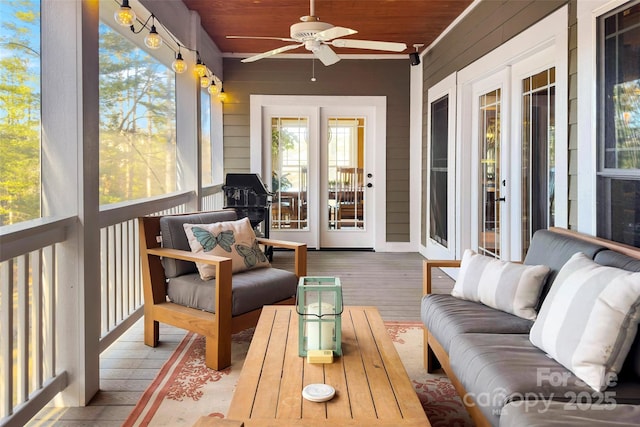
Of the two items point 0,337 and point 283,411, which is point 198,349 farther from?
point 283,411

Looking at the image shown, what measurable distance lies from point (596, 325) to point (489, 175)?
3059 mm

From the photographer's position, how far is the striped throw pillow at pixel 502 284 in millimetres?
2244

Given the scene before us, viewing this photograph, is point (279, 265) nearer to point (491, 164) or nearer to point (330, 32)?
point (491, 164)

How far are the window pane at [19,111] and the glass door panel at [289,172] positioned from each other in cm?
457

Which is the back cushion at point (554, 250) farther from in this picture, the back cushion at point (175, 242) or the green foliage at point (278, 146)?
the green foliage at point (278, 146)

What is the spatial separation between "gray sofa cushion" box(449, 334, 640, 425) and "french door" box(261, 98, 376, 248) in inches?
197

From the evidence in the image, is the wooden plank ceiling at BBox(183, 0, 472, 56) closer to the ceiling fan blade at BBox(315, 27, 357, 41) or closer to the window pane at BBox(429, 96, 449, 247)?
the window pane at BBox(429, 96, 449, 247)

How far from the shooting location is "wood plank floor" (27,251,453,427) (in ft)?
7.54

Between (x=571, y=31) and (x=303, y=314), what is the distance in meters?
2.43

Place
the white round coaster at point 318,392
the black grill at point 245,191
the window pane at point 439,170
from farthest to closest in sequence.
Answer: the black grill at point 245,191 < the window pane at point 439,170 < the white round coaster at point 318,392

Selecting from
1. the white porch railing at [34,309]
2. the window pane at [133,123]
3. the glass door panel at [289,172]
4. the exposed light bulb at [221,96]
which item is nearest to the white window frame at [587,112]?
the white porch railing at [34,309]

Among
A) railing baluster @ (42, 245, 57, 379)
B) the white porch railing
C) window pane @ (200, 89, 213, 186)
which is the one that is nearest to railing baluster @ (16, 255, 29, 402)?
the white porch railing

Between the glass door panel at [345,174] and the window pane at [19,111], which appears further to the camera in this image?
the glass door panel at [345,174]

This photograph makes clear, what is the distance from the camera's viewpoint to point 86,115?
2.38 m
